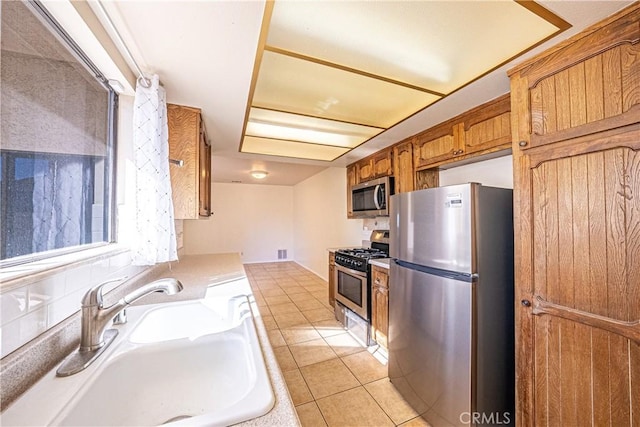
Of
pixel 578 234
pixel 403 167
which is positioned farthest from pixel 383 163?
pixel 578 234

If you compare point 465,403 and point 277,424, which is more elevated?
point 277,424

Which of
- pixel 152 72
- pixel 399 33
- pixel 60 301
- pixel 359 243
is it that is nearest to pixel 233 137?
pixel 152 72

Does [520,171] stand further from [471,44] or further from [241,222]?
[241,222]

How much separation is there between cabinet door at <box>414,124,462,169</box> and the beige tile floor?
6.41 ft

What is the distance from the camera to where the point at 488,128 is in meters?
1.76

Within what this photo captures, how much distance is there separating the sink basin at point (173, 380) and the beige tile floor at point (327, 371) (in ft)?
3.45

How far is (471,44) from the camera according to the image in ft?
4.19

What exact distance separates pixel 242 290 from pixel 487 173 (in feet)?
7.17

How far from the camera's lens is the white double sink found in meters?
0.56

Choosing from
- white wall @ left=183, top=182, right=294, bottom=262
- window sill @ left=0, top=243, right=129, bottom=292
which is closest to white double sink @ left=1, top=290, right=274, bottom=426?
window sill @ left=0, top=243, right=129, bottom=292

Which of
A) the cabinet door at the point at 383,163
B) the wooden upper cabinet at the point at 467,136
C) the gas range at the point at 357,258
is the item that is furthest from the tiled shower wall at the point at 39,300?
the cabinet door at the point at 383,163

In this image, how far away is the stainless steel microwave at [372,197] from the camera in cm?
272

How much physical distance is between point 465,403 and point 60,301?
198 cm

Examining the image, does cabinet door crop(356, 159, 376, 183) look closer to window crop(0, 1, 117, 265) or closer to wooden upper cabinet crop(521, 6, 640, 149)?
wooden upper cabinet crop(521, 6, 640, 149)
